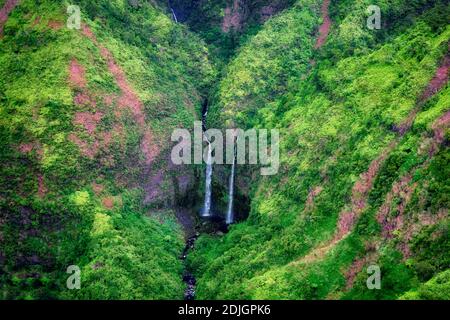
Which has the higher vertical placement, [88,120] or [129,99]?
[129,99]

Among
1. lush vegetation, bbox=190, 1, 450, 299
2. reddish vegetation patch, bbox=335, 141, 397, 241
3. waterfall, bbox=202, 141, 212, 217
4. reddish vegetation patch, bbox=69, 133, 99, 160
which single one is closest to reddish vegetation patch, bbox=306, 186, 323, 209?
lush vegetation, bbox=190, 1, 450, 299

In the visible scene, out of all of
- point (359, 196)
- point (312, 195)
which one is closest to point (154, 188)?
point (312, 195)

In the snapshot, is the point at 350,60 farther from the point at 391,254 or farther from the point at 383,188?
the point at 391,254

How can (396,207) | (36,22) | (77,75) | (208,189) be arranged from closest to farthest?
(396,207) → (77,75) → (36,22) → (208,189)

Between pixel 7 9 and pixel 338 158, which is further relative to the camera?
pixel 7 9

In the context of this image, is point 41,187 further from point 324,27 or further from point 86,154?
point 324,27

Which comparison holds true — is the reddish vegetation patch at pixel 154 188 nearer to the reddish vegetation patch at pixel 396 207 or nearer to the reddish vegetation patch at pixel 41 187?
the reddish vegetation patch at pixel 41 187

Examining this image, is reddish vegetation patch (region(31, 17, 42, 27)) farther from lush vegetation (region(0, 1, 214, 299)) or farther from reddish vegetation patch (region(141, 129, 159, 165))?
reddish vegetation patch (region(141, 129, 159, 165))

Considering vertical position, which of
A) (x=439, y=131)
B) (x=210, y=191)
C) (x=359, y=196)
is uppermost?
(x=439, y=131)
